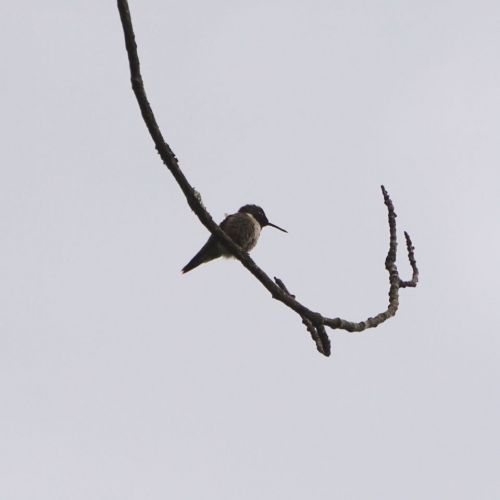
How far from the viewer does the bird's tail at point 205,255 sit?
1070cm

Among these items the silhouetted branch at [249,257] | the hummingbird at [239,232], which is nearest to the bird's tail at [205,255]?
the hummingbird at [239,232]

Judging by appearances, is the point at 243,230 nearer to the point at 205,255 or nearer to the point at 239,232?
the point at 239,232

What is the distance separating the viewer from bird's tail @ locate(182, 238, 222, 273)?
421 inches

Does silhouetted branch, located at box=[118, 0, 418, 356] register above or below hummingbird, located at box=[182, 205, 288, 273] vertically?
below

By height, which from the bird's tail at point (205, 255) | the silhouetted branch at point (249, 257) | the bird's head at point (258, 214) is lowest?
the silhouetted branch at point (249, 257)

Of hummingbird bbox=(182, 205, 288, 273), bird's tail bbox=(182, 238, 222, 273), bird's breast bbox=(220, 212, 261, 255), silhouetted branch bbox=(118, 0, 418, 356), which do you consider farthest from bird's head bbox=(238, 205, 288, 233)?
silhouetted branch bbox=(118, 0, 418, 356)

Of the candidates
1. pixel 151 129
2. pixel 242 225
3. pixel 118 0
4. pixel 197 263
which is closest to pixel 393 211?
pixel 151 129

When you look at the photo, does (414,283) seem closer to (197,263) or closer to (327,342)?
(327,342)

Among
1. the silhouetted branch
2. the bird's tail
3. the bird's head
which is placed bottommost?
the silhouetted branch

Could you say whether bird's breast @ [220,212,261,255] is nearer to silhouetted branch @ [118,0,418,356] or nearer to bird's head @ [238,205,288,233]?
bird's head @ [238,205,288,233]

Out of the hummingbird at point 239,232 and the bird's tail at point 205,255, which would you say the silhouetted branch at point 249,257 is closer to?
the hummingbird at point 239,232

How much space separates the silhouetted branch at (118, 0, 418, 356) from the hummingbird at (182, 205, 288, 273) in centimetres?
482

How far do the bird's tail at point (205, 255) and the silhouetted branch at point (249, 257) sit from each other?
207 inches

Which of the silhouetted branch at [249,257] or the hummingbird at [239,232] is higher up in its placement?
the hummingbird at [239,232]
